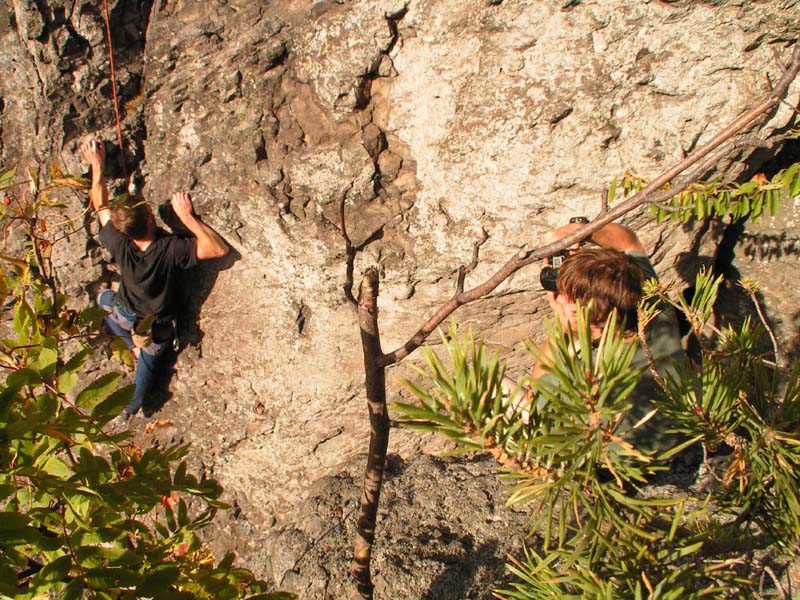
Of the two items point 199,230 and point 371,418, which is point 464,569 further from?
point 199,230

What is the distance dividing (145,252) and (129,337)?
68cm

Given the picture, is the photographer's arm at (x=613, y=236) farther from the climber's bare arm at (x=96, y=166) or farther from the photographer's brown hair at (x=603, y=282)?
the climber's bare arm at (x=96, y=166)

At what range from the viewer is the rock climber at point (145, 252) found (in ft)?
9.71

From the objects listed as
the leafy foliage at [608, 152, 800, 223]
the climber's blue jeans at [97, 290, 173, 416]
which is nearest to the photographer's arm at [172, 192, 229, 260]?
the climber's blue jeans at [97, 290, 173, 416]

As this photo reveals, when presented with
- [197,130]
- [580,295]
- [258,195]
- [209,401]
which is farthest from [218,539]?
[580,295]

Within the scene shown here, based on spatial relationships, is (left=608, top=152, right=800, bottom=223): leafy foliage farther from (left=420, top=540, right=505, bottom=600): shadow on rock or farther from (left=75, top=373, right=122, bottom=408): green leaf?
(left=75, top=373, right=122, bottom=408): green leaf

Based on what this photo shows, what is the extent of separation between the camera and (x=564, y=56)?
2.43 meters

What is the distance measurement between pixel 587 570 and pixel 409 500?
1.76 meters

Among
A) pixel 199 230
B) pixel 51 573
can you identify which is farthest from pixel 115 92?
pixel 51 573

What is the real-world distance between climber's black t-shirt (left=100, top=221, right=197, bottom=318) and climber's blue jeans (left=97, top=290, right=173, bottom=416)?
147 millimetres

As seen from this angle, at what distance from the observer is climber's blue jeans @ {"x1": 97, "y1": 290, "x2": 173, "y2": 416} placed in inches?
130

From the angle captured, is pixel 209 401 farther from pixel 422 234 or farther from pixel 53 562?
pixel 53 562

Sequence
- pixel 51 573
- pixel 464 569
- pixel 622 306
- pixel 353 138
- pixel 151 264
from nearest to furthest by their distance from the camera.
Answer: pixel 51 573, pixel 622 306, pixel 464 569, pixel 353 138, pixel 151 264

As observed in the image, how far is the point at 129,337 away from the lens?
348cm
